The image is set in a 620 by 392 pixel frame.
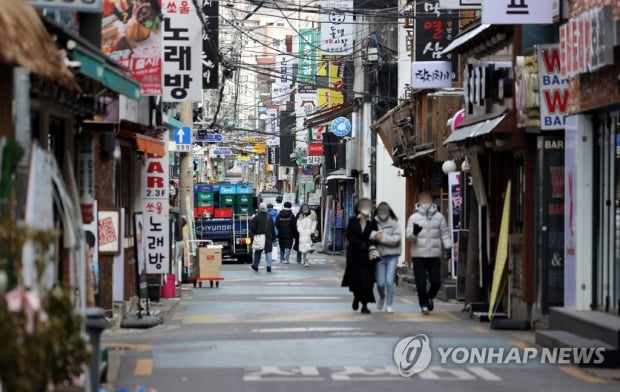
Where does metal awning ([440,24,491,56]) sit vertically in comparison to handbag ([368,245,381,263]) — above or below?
above

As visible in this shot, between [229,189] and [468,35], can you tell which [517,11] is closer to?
[468,35]

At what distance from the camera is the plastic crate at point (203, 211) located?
4809 cm

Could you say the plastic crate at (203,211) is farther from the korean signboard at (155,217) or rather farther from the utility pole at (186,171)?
the korean signboard at (155,217)

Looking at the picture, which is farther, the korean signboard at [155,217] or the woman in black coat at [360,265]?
the korean signboard at [155,217]

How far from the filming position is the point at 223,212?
4750 centimetres

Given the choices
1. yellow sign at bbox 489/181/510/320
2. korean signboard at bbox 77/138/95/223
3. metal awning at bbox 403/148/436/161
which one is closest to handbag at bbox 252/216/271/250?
metal awning at bbox 403/148/436/161

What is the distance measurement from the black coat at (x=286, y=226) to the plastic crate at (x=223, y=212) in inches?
119

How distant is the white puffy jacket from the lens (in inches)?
866

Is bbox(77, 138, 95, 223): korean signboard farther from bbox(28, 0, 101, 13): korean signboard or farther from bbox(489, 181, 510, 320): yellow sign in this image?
bbox(489, 181, 510, 320): yellow sign

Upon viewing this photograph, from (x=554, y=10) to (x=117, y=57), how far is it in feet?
21.0

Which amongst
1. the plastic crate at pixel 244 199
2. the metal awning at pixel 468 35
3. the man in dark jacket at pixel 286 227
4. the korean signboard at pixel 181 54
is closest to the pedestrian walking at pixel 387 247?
the metal awning at pixel 468 35

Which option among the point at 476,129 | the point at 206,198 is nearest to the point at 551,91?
the point at 476,129

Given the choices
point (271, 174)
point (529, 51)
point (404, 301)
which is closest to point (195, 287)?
point (404, 301)

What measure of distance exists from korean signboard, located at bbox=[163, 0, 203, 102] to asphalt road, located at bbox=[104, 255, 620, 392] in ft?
12.7
